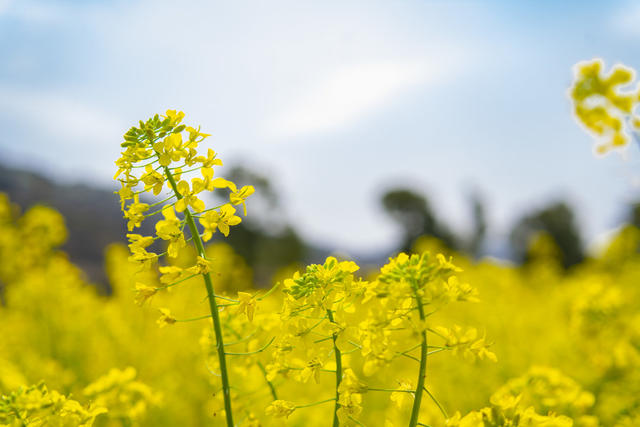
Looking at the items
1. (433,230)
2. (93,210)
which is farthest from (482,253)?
(93,210)

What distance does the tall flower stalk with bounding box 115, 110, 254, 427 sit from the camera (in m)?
1.50

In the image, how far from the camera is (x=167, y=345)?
6.22 meters

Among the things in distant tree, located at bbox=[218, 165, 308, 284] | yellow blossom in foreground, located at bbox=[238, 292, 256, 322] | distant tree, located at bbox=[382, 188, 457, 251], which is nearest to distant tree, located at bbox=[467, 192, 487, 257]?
distant tree, located at bbox=[382, 188, 457, 251]

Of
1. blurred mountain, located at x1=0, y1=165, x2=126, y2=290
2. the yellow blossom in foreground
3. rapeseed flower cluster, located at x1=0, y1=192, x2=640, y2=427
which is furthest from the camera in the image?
blurred mountain, located at x1=0, y1=165, x2=126, y2=290

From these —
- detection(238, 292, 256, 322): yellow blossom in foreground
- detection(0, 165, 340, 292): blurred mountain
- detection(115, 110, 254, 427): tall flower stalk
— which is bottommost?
detection(238, 292, 256, 322): yellow blossom in foreground

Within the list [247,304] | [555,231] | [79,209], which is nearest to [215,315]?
[247,304]

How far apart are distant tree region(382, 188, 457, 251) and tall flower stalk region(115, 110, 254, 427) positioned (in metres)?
36.0

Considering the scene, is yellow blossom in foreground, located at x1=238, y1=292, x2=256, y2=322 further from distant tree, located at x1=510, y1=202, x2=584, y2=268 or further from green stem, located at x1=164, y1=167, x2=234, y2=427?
distant tree, located at x1=510, y1=202, x2=584, y2=268

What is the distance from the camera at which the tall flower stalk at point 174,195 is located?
1.50 m

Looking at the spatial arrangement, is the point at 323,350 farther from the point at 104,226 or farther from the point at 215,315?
the point at 104,226

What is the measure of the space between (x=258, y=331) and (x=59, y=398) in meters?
0.70

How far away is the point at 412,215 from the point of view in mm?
40812

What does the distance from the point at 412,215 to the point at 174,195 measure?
132 ft

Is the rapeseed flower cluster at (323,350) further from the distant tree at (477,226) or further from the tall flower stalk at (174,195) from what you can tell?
the distant tree at (477,226)
